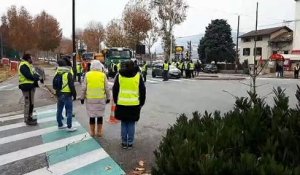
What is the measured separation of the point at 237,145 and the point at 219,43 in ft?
234

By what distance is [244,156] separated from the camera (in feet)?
11.6

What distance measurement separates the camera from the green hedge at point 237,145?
351 centimetres

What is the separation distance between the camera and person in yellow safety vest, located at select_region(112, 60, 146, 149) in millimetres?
8023

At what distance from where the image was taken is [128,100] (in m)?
8.03

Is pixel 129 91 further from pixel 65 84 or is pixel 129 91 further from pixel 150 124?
pixel 150 124

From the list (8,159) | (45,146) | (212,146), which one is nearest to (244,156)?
(212,146)

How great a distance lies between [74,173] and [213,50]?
69389 mm

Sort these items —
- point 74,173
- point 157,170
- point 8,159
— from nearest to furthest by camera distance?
point 157,170, point 74,173, point 8,159

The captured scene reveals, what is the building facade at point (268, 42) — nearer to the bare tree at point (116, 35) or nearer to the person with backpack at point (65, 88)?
the bare tree at point (116, 35)

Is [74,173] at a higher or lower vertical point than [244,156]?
lower

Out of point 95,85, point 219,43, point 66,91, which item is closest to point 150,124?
point 66,91

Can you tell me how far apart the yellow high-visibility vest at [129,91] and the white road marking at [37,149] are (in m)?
1.48

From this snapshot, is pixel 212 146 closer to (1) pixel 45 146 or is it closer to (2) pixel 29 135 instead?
(1) pixel 45 146

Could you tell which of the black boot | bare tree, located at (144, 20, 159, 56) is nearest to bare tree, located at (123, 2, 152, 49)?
bare tree, located at (144, 20, 159, 56)
